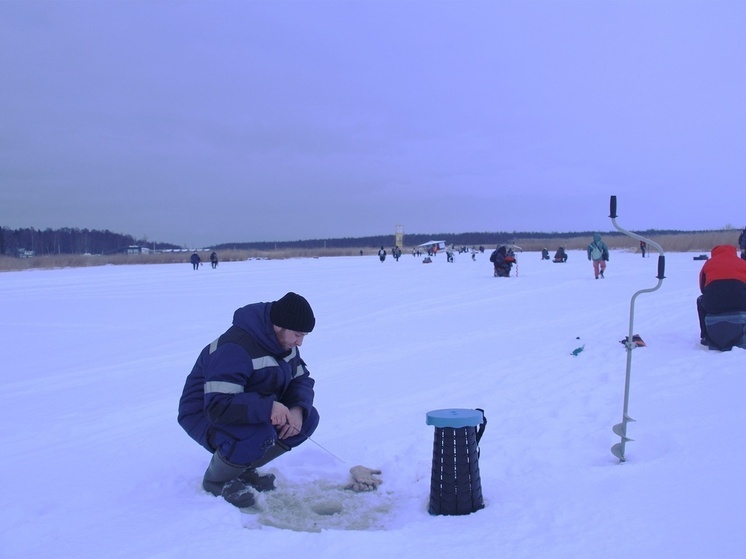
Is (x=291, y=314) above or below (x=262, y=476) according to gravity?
above

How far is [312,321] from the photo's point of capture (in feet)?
12.7

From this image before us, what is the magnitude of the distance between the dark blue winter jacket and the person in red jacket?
5.70m

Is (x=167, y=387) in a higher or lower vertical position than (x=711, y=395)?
lower

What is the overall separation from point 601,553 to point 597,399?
3.01 m

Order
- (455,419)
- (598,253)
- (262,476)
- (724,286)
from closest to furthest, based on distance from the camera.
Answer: (455,419), (262,476), (724,286), (598,253)

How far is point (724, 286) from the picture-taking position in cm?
772

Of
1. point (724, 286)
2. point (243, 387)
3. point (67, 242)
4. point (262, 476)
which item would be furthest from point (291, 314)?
point (67, 242)

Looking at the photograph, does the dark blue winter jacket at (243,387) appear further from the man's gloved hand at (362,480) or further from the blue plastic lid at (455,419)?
the blue plastic lid at (455,419)

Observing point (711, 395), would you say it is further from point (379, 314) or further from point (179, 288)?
point (179, 288)

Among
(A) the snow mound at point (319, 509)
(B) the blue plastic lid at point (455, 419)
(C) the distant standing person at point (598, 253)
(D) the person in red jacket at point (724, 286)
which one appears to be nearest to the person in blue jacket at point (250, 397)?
(A) the snow mound at point (319, 509)

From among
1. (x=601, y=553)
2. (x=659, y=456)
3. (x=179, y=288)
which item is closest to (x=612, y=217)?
(x=659, y=456)

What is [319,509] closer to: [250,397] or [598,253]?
[250,397]

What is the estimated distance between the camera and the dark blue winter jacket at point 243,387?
12.3 ft

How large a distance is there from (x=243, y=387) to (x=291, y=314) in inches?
20.3
